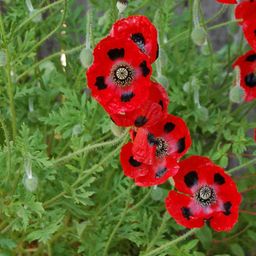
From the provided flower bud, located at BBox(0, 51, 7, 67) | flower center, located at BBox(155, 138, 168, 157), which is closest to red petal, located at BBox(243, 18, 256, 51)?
flower center, located at BBox(155, 138, 168, 157)

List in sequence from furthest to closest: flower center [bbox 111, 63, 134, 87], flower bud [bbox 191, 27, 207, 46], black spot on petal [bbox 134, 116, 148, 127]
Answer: flower bud [bbox 191, 27, 207, 46], flower center [bbox 111, 63, 134, 87], black spot on petal [bbox 134, 116, 148, 127]

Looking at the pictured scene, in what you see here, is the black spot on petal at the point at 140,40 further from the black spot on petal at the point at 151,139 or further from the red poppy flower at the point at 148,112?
the black spot on petal at the point at 151,139

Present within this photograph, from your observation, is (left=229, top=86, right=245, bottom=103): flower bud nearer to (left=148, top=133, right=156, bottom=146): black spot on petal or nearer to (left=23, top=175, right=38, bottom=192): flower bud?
(left=148, top=133, right=156, bottom=146): black spot on petal

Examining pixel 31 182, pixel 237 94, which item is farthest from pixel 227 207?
pixel 31 182

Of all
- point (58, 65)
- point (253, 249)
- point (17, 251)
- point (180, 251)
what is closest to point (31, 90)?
point (58, 65)

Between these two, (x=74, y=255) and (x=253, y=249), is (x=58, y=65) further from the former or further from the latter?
(x=253, y=249)

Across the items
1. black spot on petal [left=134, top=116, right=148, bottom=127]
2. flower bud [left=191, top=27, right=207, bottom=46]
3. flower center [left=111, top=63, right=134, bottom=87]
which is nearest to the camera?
black spot on petal [left=134, top=116, right=148, bottom=127]

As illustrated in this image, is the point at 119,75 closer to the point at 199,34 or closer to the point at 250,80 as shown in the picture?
the point at 199,34
